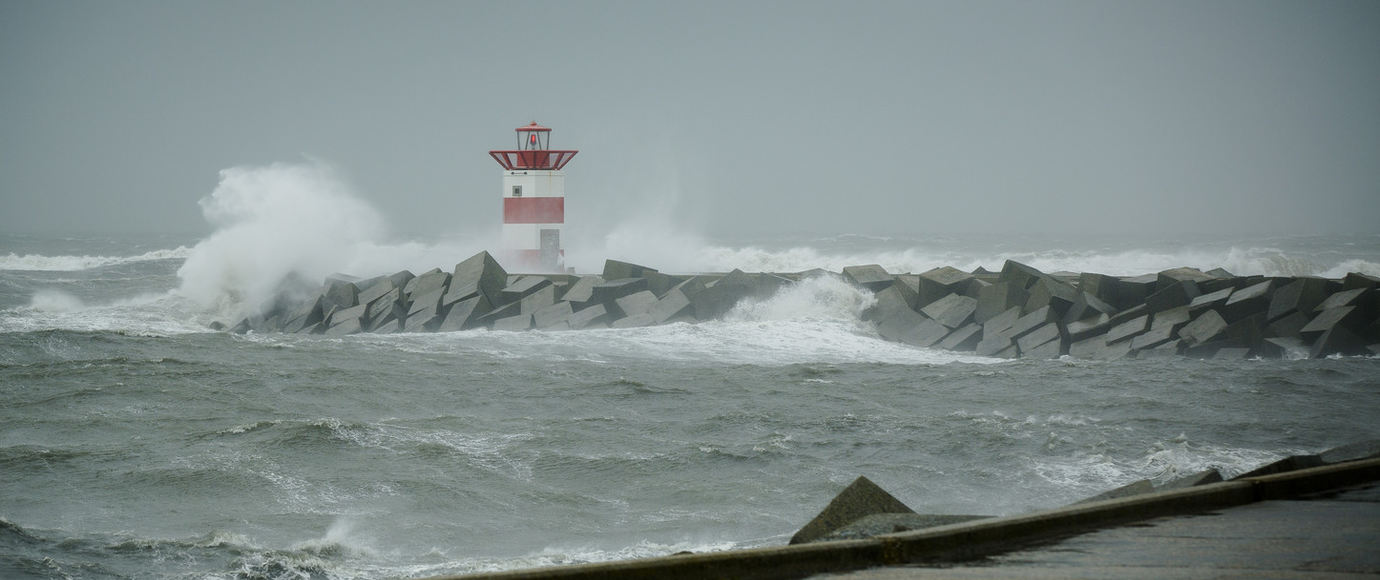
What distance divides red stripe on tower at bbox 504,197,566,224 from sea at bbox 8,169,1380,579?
3.50 m

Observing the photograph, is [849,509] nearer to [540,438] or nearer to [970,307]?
[540,438]

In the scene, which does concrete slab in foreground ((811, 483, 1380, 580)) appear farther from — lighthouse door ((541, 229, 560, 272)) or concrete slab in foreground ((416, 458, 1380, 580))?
lighthouse door ((541, 229, 560, 272))

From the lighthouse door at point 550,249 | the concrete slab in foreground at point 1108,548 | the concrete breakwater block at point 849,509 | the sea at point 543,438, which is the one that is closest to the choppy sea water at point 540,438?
the sea at point 543,438

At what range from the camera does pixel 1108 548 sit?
11.4ft

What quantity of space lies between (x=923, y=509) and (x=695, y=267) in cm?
1887

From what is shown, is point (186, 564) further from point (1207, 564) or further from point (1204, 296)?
point (1204, 296)

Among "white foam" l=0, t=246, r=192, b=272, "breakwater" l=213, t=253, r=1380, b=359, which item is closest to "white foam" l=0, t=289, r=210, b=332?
"breakwater" l=213, t=253, r=1380, b=359

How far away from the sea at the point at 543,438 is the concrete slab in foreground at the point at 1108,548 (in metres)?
1.72

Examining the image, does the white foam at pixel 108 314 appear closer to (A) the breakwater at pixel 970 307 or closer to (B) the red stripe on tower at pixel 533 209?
(A) the breakwater at pixel 970 307

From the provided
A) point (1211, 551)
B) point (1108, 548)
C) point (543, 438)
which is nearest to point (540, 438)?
point (543, 438)

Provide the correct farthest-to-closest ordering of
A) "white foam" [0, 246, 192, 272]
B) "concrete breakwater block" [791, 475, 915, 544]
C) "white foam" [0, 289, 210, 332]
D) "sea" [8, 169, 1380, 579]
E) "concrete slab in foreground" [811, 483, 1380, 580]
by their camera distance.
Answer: "white foam" [0, 246, 192, 272] → "white foam" [0, 289, 210, 332] → "sea" [8, 169, 1380, 579] → "concrete breakwater block" [791, 475, 915, 544] → "concrete slab in foreground" [811, 483, 1380, 580]

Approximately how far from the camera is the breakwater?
1347 centimetres

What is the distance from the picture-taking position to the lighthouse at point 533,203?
1794cm

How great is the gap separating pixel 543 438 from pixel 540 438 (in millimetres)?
22
